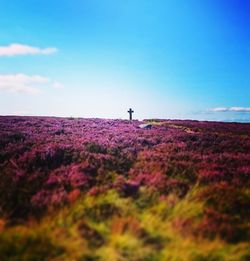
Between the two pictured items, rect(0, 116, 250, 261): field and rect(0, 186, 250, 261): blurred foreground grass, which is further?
rect(0, 116, 250, 261): field

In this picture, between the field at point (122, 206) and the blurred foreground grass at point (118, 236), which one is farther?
the field at point (122, 206)

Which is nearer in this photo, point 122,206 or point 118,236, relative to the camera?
point 118,236

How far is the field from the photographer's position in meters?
5.77

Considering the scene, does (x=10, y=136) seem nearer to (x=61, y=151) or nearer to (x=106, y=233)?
(x=61, y=151)

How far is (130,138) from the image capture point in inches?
676

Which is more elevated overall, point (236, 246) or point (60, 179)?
point (60, 179)

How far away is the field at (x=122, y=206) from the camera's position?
18.9 ft

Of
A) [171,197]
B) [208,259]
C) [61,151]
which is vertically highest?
[61,151]

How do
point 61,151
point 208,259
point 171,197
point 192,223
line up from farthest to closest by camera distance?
point 61,151
point 171,197
point 192,223
point 208,259

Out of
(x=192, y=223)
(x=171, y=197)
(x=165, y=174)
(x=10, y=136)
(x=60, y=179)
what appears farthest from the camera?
(x=10, y=136)

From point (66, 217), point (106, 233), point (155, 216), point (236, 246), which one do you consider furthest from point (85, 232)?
point (236, 246)

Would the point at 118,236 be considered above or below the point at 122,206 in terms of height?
below

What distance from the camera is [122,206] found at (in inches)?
296

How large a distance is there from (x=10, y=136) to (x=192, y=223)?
12542mm
